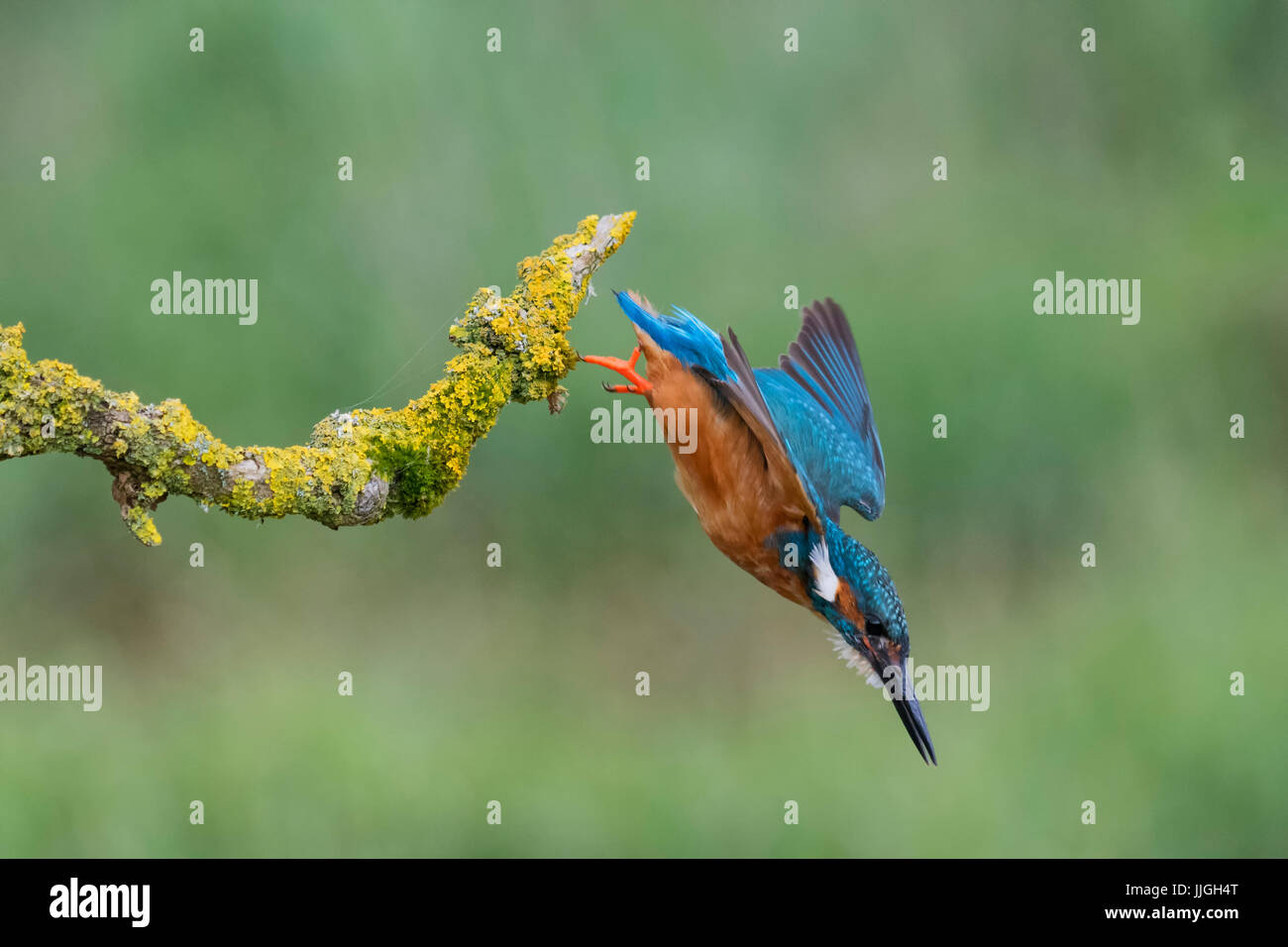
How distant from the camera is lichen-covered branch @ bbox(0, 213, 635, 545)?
1.95m

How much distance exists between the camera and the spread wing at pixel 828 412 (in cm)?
332

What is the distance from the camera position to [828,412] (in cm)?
363

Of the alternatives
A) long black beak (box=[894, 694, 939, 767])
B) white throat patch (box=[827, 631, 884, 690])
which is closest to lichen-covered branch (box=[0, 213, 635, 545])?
white throat patch (box=[827, 631, 884, 690])

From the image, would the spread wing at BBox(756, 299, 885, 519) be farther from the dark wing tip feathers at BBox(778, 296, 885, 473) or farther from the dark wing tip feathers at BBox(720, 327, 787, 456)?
the dark wing tip feathers at BBox(720, 327, 787, 456)

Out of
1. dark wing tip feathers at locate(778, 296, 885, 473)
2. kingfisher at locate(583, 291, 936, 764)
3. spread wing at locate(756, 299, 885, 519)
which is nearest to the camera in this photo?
kingfisher at locate(583, 291, 936, 764)

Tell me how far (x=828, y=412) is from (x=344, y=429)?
1.79m

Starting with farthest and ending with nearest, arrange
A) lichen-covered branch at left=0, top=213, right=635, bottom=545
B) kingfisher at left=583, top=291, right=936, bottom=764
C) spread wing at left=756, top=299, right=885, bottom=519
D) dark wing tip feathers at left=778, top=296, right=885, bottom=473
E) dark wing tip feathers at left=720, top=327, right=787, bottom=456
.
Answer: dark wing tip feathers at left=778, top=296, right=885, bottom=473
spread wing at left=756, top=299, right=885, bottom=519
kingfisher at left=583, top=291, right=936, bottom=764
dark wing tip feathers at left=720, top=327, right=787, bottom=456
lichen-covered branch at left=0, top=213, right=635, bottom=545

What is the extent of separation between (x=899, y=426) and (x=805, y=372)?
1.84 meters

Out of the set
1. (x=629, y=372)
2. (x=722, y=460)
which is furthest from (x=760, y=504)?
(x=629, y=372)

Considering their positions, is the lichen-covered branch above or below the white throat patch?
above

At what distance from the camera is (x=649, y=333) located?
2.91 metres

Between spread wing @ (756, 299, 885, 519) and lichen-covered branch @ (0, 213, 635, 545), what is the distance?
2.84ft

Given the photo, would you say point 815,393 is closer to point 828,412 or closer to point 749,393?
point 828,412

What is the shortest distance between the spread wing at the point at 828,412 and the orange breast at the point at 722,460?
0.26 m
